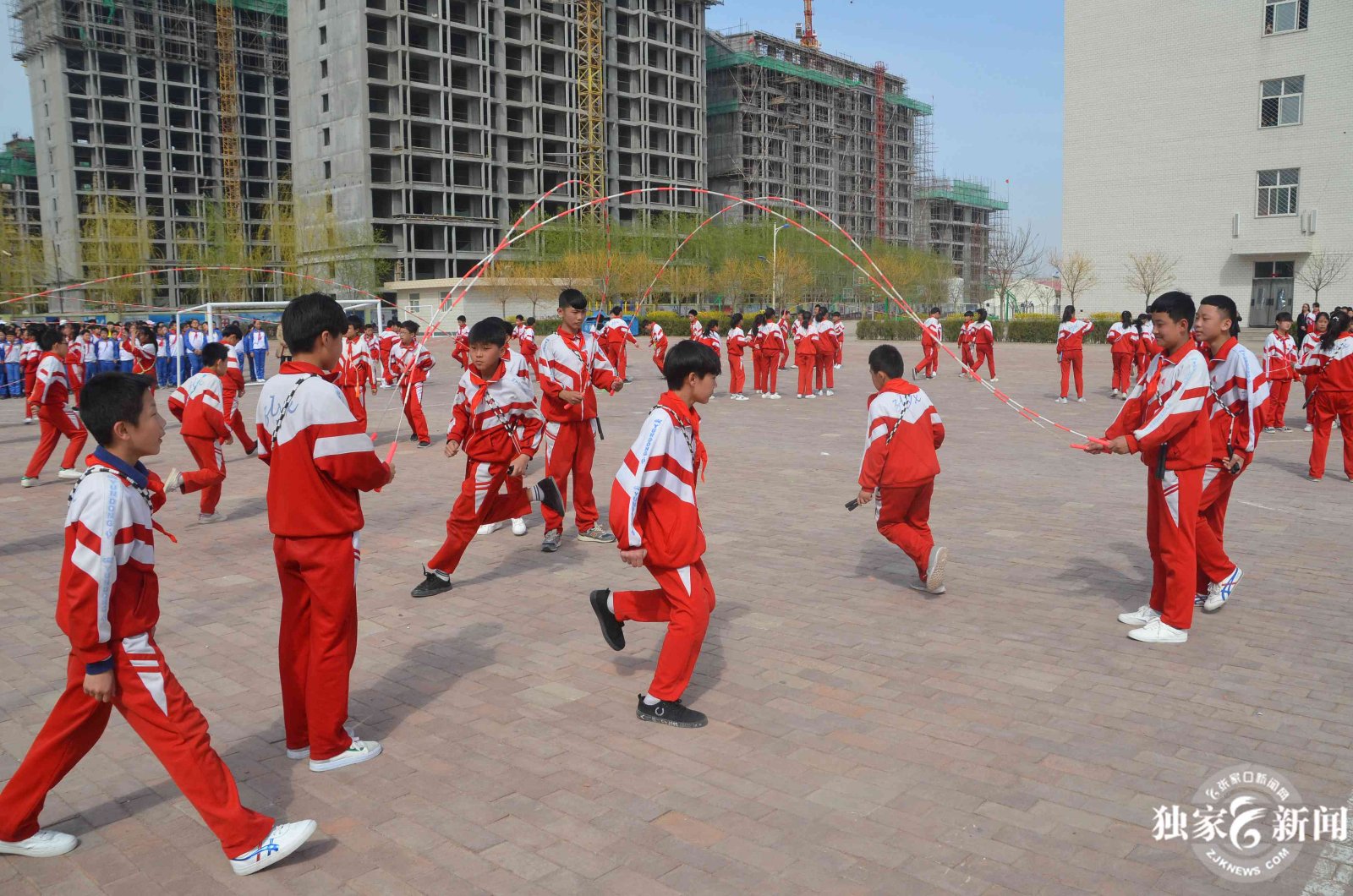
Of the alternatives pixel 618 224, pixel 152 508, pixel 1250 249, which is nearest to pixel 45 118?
pixel 618 224

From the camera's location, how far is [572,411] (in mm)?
8312

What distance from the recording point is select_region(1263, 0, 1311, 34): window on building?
38.1 metres

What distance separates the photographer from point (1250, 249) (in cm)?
4009

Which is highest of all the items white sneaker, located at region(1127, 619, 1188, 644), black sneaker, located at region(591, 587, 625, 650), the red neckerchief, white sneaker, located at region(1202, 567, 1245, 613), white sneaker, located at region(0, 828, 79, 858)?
the red neckerchief

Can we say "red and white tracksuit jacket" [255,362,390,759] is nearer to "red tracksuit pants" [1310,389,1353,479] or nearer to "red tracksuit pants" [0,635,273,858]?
"red tracksuit pants" [0,635,273,858]

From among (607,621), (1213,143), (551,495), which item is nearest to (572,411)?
(551,495)

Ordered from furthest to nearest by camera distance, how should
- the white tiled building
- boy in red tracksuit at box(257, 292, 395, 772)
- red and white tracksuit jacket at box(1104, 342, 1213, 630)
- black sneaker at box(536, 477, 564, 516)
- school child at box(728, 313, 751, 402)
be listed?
the white tiled building < school child at box(728, 313, 751, 402) < black sneaker at box(536, 477, 564, 516) < red and white tracksuit jacket at box(1104, 342, 1213, 630) < boy in red tracksuit at box(257, 292, 395, 772)

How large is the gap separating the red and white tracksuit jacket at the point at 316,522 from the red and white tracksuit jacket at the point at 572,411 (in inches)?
152

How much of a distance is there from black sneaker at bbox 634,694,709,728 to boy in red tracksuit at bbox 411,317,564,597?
8.81 ft

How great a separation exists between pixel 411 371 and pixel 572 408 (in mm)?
3790

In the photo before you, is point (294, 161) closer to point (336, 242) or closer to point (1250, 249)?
point (336, 242)

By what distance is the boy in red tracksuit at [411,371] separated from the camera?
1251cm

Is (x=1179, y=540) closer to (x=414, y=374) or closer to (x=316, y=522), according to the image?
(x=316, y=522)

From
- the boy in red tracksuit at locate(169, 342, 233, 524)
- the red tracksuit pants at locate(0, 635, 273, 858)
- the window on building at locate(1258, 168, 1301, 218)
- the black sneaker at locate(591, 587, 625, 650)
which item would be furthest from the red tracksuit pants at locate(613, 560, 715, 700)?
the window on building at locate(1258, 168, 1301, 218)
